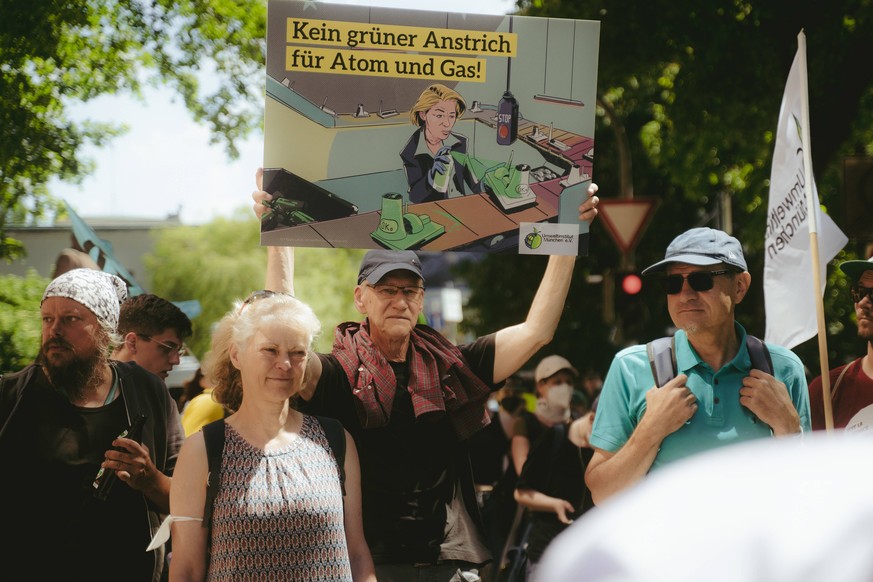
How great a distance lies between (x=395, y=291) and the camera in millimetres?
4531

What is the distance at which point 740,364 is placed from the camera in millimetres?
4043

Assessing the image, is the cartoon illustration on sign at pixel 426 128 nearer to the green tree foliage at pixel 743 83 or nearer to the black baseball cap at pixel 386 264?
the black baseball cap at pixel 386 264

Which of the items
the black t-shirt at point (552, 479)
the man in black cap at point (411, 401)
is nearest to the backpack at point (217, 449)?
the man in black cap at point (411, 401)

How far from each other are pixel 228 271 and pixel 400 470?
173 feet

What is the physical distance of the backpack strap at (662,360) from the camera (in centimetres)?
398

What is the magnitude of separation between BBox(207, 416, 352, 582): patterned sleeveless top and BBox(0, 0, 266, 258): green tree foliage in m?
3.62

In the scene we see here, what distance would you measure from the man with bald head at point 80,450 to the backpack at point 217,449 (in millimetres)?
541

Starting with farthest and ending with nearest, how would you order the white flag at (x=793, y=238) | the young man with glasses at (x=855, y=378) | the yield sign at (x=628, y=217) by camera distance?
the yield sign at (x=628, y=217) < the white flag at (x=793, y=238) < the young man with glasses at (x=855, y=378)

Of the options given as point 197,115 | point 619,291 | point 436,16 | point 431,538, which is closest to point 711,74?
point 619,291

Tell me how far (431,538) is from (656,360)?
1.05 meters

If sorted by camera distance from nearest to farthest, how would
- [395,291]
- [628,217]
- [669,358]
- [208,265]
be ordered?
[669,358]
[395,291]
[628,217]
[208,265]

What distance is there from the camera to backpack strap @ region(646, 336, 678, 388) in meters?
3.98

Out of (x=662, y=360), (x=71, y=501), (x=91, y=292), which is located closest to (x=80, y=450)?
(x=71, y=501)

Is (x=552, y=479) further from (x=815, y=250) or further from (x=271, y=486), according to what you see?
(x=271, y=486)
